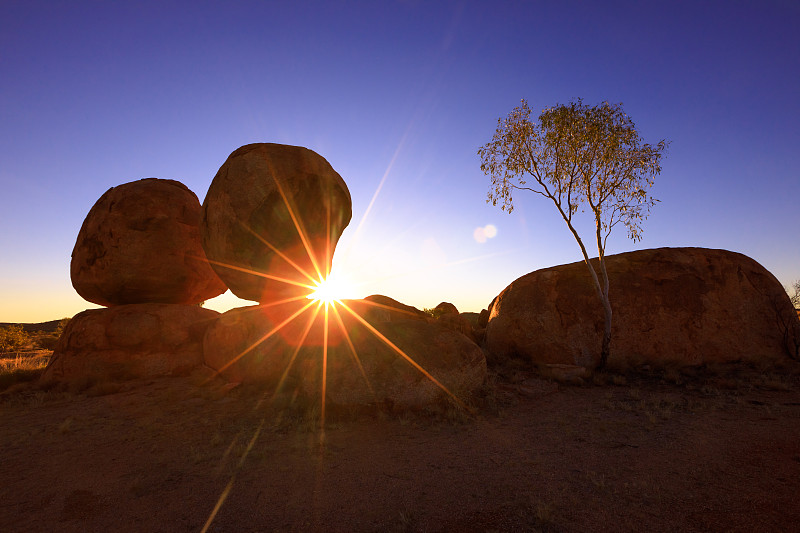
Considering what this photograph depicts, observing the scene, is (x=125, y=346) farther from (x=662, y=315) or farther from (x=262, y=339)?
(x=662, y=315)

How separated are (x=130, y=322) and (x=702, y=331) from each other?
2034 cm

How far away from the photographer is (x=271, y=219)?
488 inches

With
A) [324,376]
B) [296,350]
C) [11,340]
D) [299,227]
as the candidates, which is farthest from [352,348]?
[11,340]

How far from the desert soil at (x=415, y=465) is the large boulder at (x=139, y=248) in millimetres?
4874

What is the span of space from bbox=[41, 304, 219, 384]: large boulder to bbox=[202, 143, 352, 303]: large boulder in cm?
284

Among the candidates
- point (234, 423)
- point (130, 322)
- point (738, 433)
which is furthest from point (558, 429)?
point (130, 322)

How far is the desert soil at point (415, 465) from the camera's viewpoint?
486 centimetres

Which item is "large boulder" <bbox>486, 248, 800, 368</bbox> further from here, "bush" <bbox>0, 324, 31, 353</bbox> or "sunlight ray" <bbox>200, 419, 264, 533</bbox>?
"bush" <bbox>0, 324, 31, 353</bbox>

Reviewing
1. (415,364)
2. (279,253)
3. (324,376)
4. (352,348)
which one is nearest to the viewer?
(415,364)

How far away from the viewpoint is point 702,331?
1344 centimetres

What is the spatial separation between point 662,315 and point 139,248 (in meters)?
19.4

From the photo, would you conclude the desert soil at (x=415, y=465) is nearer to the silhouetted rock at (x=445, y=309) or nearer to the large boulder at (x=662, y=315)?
the large boulder at (x=662, y=315)

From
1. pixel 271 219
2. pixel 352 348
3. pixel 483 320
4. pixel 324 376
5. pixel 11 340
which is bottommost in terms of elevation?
pixel 324 376

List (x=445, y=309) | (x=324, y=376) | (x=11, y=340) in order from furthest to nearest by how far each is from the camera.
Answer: (x=11, y=340) → (x=445, y=309) → (x=324, y=376)
